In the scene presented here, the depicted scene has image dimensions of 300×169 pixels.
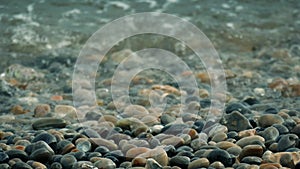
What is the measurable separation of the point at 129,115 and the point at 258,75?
1654 mm

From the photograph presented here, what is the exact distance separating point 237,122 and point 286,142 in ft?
1.37

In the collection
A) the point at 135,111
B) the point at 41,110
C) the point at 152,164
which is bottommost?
the point at 41,110

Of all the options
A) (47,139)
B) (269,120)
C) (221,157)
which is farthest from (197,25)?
(221,157)

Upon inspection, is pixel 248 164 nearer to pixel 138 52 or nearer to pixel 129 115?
pixel 129 115

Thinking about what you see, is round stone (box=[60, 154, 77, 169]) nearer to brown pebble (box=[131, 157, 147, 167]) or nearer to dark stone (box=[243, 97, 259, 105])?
brown pebble (box=[131, 157, 147, 167])

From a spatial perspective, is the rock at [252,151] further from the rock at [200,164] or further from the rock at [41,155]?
the rock at [41,155]

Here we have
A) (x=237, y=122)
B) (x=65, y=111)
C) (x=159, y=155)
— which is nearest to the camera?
(x=159, y=155)

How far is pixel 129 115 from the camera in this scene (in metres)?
3.84

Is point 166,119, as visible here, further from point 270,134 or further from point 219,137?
point 270,134

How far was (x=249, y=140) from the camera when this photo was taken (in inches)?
124

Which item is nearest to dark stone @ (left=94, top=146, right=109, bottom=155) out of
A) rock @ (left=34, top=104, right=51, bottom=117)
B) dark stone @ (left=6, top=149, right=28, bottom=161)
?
dark stone @ (left=6, top=149, right=28, bottom=161)

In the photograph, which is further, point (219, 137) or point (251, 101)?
point (251, 101)

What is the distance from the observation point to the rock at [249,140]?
123 inches

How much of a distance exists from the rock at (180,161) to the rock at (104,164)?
1.00ft
